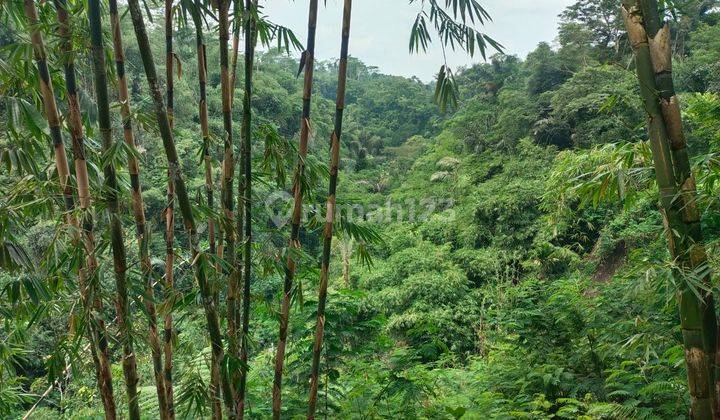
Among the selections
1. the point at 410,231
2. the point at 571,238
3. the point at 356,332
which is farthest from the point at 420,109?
the point at 356,332

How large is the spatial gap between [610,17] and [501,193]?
7.64 metres

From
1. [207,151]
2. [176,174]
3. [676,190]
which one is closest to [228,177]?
[207,151]

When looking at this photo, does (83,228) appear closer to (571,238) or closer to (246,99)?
(246,99)

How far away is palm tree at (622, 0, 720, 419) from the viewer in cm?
107

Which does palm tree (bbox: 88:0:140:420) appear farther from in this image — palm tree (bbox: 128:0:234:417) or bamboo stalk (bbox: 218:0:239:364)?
bamboo stalk (bbox: 218:0:239:364)

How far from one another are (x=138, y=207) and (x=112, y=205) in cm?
13

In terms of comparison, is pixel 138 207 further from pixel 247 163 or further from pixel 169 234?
pixel 247 163

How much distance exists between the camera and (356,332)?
2.37 m

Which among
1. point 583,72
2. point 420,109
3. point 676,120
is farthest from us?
point 420,109

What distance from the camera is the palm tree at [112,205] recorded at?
1.12 metres

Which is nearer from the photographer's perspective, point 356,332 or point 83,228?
point 83,228

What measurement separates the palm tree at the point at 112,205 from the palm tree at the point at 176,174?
92mm

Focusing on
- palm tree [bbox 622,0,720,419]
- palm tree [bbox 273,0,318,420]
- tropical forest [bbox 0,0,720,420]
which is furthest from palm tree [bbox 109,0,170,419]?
palm tree [bbox 622,0,720,419]

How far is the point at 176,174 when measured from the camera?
1156mm
